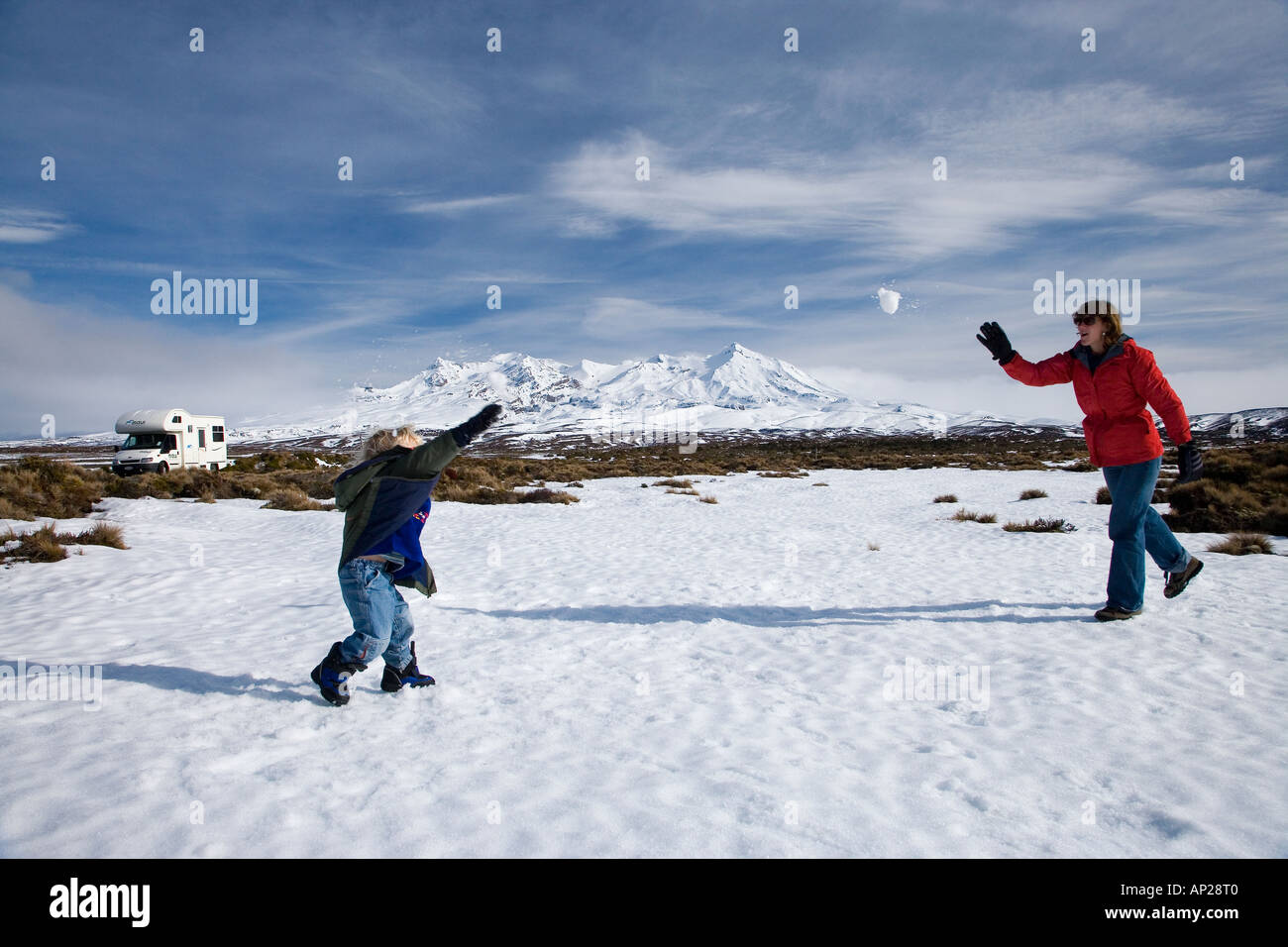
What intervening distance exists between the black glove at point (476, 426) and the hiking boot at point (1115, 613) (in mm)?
5049

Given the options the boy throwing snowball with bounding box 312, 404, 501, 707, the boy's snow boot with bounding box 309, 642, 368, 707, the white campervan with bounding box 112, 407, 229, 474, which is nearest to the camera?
the boy throwing snowball with bounding box 312, 404, 501, 707

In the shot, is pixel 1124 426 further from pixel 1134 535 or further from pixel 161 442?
pixel 161 442

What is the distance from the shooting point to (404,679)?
151 inches

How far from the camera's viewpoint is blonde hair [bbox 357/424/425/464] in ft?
11.4

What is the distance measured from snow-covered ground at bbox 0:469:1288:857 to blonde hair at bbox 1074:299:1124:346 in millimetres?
2259

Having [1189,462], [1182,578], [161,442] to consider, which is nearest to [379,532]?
[1189,462]

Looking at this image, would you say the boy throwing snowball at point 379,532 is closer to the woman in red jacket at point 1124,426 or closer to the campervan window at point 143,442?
the woman in red jacket at point 1124,426

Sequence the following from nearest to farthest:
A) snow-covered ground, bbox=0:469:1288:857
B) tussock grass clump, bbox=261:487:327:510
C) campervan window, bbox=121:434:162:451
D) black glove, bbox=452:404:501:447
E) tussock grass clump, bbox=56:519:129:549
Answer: snow-covered ground, bbox=0:469:1288:857
black glove, bbox=452:404:501:447
tussock grass clump, bbox=56:519:129:549
tussock grass clump, bbox=261:487:327:510
campervan window, bbox=121:434:162:451

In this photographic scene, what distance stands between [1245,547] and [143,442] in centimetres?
3514

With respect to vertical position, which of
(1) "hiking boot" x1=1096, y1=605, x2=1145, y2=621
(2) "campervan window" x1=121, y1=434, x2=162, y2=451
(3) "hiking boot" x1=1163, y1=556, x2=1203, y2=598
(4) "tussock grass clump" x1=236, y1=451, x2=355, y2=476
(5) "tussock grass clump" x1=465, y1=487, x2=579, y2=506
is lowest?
(1) "hiking boot" x1=1096, y1=605, x2=1145, y2=621

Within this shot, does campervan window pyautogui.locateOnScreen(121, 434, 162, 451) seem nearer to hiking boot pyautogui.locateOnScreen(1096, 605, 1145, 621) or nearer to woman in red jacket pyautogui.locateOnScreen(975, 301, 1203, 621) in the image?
woman in red jacket pyautogui.locateOnScreen(975, 301, 1203, 621)

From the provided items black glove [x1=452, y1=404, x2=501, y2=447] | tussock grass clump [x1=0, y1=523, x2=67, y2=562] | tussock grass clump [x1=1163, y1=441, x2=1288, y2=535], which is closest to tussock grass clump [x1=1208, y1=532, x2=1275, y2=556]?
tussock grass clump [x1=1163, y1=441, x2=1288, y2=535]

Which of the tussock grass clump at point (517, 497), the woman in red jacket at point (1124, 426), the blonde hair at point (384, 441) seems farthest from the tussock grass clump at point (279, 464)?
the woman in red jacket at point (1124, 426)

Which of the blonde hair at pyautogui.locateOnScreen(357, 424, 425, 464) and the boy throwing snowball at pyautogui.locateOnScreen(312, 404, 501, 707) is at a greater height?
the blonde hair at pyautogui.locateOnScreen(357, 424, 425, 464)
